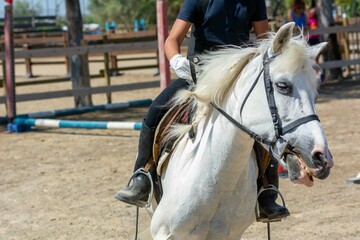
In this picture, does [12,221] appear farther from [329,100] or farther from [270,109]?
[329,100]

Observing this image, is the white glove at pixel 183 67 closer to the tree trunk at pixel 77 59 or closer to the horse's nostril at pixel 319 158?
the horse's nostril at pixel 319 158

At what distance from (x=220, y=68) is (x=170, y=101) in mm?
594

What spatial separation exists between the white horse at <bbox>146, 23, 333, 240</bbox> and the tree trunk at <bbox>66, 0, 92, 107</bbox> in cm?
1017

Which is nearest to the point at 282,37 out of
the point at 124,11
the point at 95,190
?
the point at 95,190

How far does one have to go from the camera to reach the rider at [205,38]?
4109mm

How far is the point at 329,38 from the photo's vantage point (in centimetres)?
1761

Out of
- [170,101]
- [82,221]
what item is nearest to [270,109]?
[170,101]

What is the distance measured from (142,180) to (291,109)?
1293mm

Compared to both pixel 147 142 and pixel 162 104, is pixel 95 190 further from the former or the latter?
pixel 162 104

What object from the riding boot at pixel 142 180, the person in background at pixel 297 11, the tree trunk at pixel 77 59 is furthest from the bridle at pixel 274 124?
the person in background at pixel 297 11

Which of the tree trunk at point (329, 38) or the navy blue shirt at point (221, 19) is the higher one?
the navy blue shirt at point (221, 19)

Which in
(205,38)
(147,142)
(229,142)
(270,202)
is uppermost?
(205,38)

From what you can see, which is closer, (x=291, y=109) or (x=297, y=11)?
(x=291, y=109)

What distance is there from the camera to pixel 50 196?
7.40 m
